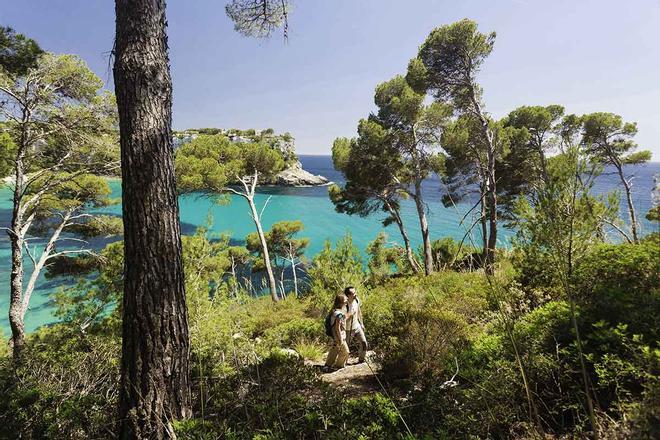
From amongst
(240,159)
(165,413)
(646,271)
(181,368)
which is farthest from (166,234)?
(240,159)

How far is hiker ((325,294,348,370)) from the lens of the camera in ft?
15.6

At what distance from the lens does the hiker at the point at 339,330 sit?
15.6 ft

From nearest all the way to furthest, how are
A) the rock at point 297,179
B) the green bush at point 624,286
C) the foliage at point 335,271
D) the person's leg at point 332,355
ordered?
the green bush at point 624,286 < the person's leg at point 332,355 < the foliage at point 335,271 < the rock at point 297,179

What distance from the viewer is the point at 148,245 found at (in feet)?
7.75

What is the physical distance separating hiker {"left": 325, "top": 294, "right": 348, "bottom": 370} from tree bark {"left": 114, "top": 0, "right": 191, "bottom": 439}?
102 inches

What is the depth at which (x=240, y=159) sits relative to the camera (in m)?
15.0

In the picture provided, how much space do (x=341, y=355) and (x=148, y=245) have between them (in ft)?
11.5

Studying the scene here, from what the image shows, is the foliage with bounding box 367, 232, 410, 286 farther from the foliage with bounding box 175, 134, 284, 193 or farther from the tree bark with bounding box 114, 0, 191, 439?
the tree bark with bounding box 114, 0, 191, 439

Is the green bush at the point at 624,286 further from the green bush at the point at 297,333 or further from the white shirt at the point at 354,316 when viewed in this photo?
the green bush at the point at 297,333

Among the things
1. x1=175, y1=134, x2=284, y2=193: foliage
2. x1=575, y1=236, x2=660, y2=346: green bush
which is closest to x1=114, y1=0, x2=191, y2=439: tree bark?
x1=575, y1=236, x2=660, y2=346: green bush

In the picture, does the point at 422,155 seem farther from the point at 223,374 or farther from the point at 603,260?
the point at 223,374

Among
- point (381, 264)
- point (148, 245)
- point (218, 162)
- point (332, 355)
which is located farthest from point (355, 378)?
point (218, 162)

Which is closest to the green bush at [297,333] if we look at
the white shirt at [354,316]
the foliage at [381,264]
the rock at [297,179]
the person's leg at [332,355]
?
the person's leg at [332,355]

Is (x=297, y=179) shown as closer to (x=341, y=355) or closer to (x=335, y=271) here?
(x=335, y=271)
